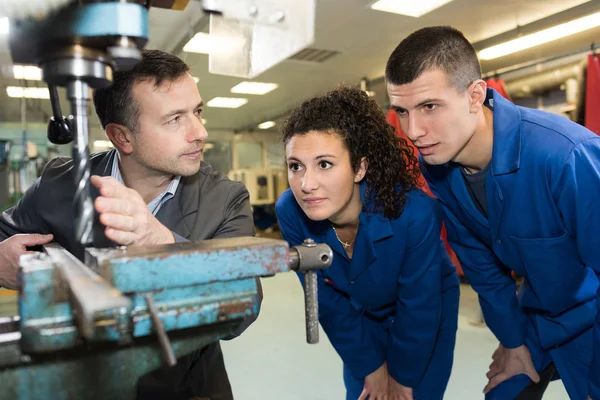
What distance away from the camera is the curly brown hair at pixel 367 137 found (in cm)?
123

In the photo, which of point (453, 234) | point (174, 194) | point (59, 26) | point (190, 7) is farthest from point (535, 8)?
point (59, 26)

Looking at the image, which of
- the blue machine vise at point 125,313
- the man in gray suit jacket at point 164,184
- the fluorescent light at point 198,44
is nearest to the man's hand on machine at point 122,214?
the blue machine vise at point 125,313

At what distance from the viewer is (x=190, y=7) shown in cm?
338

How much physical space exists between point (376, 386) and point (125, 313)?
1.14m

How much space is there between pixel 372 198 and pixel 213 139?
28.5 ft

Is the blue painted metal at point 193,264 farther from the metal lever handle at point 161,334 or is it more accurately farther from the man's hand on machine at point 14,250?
the man's hand on machine at point 14,250

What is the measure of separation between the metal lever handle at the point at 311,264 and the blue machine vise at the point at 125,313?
2 centimetres

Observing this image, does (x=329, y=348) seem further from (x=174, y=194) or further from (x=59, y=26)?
(x=59, y=26)

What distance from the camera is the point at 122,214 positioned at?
0.67 metres

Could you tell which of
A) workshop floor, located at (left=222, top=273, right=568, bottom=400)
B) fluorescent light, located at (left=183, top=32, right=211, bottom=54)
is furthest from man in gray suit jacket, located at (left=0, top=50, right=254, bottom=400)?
fluorescent light, located at (left=183, top=32, right=211, bottom=54)

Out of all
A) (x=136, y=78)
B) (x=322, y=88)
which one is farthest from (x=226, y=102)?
(x=136, y=78)

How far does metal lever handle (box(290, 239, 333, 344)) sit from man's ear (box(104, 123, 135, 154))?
0.64m

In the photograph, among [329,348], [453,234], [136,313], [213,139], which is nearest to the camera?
[136,313]

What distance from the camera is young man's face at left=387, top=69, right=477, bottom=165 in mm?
1107
